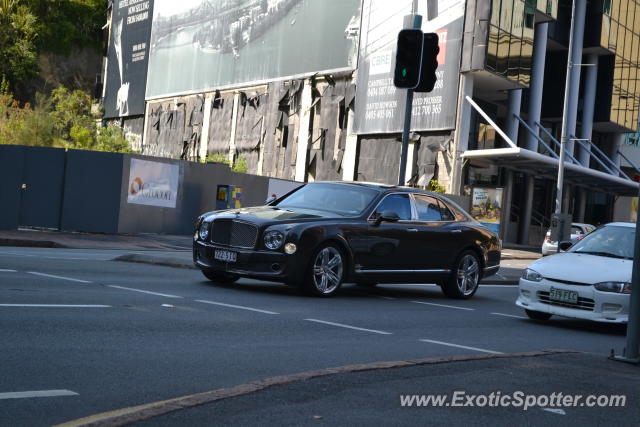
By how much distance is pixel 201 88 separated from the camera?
61.5 metres

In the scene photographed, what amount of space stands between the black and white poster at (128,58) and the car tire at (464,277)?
5712cm

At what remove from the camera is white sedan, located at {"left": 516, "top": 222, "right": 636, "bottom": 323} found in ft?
37.9

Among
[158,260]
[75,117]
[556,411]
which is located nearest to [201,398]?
[556,411]

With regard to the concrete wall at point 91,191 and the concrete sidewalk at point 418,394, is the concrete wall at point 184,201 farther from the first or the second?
the concrete sidewalk at point 418,394

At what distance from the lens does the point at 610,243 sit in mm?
12922

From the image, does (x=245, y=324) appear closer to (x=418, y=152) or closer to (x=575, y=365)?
(x=575, y=365)

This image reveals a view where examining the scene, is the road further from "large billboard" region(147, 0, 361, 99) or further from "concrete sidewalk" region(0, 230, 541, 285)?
"large billboard" region(147, 0, 361, 99)

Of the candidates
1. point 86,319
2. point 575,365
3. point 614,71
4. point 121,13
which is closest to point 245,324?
point 86,319

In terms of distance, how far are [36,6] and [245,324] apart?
78674 millimetres

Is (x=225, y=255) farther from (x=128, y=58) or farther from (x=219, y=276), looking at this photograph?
(x=128, y=58)

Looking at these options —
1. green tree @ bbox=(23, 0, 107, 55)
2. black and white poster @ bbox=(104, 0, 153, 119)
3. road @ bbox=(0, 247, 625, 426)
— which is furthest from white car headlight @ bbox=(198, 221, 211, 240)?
green tree @ bbox=(23, 0, 107, 55)

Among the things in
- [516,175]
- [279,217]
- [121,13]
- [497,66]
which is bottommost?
[279,217]

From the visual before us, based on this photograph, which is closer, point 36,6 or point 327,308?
point 327,308


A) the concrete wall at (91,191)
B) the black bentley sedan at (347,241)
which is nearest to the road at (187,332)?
the black bentley sedan at (347,241)
